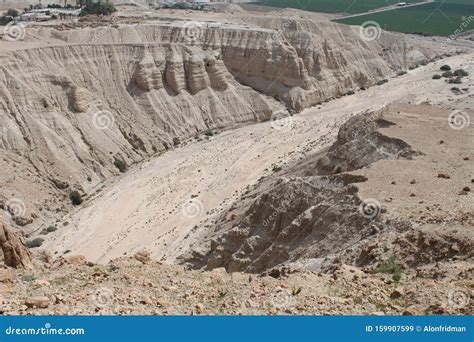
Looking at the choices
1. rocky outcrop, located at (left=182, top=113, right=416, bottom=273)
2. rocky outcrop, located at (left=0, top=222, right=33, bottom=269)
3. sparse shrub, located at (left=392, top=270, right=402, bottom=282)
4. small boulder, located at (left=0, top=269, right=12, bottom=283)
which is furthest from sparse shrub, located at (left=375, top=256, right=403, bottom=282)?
rocky outcrop, located at (left=0, top=222, right=33, bottom=269)

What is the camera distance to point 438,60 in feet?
284

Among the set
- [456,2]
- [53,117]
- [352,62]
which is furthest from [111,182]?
[456,2]

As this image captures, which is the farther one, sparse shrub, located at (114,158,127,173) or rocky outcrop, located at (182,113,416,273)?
sparse shrub, located at (114,158,127,173)

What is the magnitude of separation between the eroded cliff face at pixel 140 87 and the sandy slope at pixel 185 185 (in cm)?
250

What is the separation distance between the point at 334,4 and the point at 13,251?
149 meters

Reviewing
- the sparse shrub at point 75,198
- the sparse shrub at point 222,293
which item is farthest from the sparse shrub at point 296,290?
the sparse shrub at point 75,198

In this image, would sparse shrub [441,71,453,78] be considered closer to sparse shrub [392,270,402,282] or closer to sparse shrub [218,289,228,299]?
sparse shrub [392,270,402,282]

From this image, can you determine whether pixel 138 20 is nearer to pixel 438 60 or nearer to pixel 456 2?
pixel 438 60

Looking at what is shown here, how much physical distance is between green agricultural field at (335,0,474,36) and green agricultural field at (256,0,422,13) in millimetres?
9186

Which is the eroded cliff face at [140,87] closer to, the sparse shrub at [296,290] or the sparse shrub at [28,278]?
the sparse shrub at [28,278]

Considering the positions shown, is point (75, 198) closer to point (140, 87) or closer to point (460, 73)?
point (140, 87)

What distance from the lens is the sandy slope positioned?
34531mm

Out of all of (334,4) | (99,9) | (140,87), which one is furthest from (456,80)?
(334,4)

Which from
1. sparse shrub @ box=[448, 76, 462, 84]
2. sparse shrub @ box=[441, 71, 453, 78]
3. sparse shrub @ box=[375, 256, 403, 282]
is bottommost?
sparse shrub @ box=[448, 76, 462, 84]
